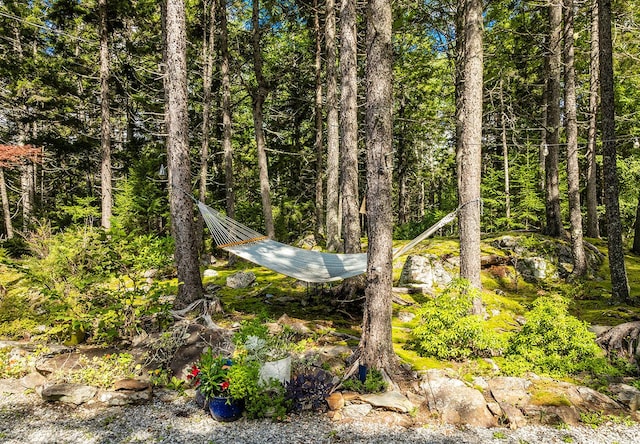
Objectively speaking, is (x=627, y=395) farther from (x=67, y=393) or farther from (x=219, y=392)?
(x=67, y=393)

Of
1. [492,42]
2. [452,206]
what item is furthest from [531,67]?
[452,206]

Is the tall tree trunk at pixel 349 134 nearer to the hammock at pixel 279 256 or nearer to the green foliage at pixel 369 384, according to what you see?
the hammock at pixel 279 256

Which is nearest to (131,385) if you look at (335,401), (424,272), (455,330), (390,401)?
(335,401)

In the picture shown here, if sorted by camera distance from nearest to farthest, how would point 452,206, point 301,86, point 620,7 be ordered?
point 620,7
point 301,86
point 452,206

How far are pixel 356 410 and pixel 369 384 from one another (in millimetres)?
254

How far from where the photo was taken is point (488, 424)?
263 centimetres

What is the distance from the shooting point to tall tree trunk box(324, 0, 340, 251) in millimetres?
6754

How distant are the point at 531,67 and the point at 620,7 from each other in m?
2.58

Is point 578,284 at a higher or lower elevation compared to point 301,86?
lower

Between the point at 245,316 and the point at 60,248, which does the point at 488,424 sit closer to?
the point at 245,316

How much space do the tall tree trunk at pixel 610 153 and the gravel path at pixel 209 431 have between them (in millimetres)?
3162

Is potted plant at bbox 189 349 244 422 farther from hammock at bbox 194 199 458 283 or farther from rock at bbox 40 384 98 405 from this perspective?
hammock at bbox 194 199 458 283

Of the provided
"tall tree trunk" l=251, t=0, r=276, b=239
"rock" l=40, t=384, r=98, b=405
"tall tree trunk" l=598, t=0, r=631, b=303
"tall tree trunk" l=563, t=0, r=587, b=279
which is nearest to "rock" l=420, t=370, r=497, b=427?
"rock" l=40, t=384, r=98, b=405

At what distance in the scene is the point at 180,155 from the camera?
4215 mm
